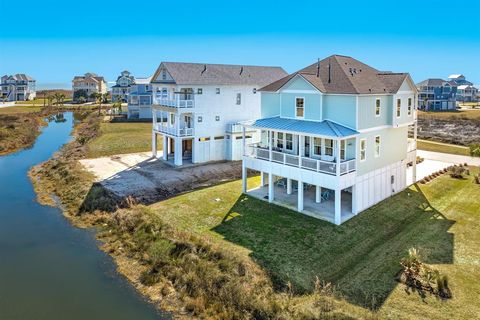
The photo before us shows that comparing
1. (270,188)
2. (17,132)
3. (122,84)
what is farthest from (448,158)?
(122,84)

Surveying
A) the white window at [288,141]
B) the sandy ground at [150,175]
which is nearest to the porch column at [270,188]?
the white window at [288,141]

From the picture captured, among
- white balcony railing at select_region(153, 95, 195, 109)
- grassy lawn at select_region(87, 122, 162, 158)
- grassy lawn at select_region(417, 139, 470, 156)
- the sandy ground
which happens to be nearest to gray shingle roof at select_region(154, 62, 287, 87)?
white balcony railing at select_region(153, 95, 195, 109)

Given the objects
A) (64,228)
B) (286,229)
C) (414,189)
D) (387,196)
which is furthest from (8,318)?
(414,189)

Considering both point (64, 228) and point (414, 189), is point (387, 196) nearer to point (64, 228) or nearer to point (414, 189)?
point (414, 189)

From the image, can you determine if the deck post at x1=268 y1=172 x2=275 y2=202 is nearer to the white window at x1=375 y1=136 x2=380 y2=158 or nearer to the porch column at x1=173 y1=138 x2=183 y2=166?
the white window at x1=375 y1=136 x2=380 y2=158

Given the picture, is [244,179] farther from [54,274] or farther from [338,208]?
[54,274]
